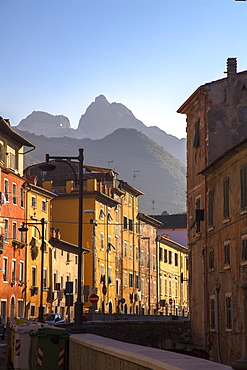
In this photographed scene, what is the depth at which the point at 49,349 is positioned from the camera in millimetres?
18438

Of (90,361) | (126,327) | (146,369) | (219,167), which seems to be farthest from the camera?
(126,327)

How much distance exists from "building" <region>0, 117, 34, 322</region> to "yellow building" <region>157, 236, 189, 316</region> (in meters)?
36.2

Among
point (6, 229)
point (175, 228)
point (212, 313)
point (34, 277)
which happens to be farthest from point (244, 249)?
point (175, 228)

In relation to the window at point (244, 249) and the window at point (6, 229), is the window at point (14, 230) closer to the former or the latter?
the window at point (6, 229)

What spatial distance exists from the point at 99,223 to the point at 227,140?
4115 centimetres

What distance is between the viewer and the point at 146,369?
10188 millimetres

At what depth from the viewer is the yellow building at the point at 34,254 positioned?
65.6 m

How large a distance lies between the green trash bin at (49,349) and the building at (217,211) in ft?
46.4

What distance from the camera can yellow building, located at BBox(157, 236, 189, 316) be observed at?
328 ft

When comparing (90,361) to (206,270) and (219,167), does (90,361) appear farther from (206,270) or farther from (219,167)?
(206,270)

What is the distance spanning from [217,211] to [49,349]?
1953 cm

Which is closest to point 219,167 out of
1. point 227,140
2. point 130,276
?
point 227,140

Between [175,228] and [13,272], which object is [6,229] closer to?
[13,272]

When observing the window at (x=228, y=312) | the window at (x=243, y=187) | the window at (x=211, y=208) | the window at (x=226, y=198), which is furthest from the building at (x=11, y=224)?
Answer: the window at (x=243, y=187)
